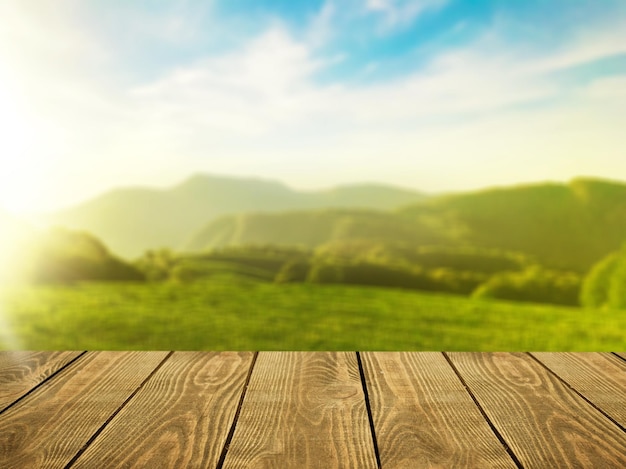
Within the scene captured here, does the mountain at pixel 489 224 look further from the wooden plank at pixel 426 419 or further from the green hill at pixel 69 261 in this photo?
the wooden plank at pixel 426 419

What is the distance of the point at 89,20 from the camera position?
4.41 m

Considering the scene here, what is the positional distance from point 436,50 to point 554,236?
210 centimetres

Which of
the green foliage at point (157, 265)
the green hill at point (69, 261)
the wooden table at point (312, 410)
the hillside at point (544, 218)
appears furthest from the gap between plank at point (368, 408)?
the green hill at point (69, 261)

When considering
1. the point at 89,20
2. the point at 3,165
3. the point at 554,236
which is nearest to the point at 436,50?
the point at 554,236

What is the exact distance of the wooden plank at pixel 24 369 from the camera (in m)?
1.07

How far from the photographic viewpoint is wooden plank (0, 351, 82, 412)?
3.51ft

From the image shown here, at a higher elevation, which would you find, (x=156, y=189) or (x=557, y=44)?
(x=557, y=44)

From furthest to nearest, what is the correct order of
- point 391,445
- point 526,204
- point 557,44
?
point 526,204 < point 557,44 < point 391,445

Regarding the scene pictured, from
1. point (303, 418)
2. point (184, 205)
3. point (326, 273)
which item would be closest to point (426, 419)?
point (303, 418)

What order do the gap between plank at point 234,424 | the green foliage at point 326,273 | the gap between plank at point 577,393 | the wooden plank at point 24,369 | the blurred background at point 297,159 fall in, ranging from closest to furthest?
the gap between plank at point 234,424 → the gap between plank at point 577,393 → the wooden plank at point 24,369 → the blurred background at point 297,159 → the green foliage at point 326,273

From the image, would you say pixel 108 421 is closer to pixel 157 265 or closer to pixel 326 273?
pixel 326 273

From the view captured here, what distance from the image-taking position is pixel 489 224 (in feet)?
17.3

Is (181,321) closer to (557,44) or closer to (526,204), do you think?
(526,204)

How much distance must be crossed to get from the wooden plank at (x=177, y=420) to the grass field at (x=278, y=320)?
2994 millimetres
